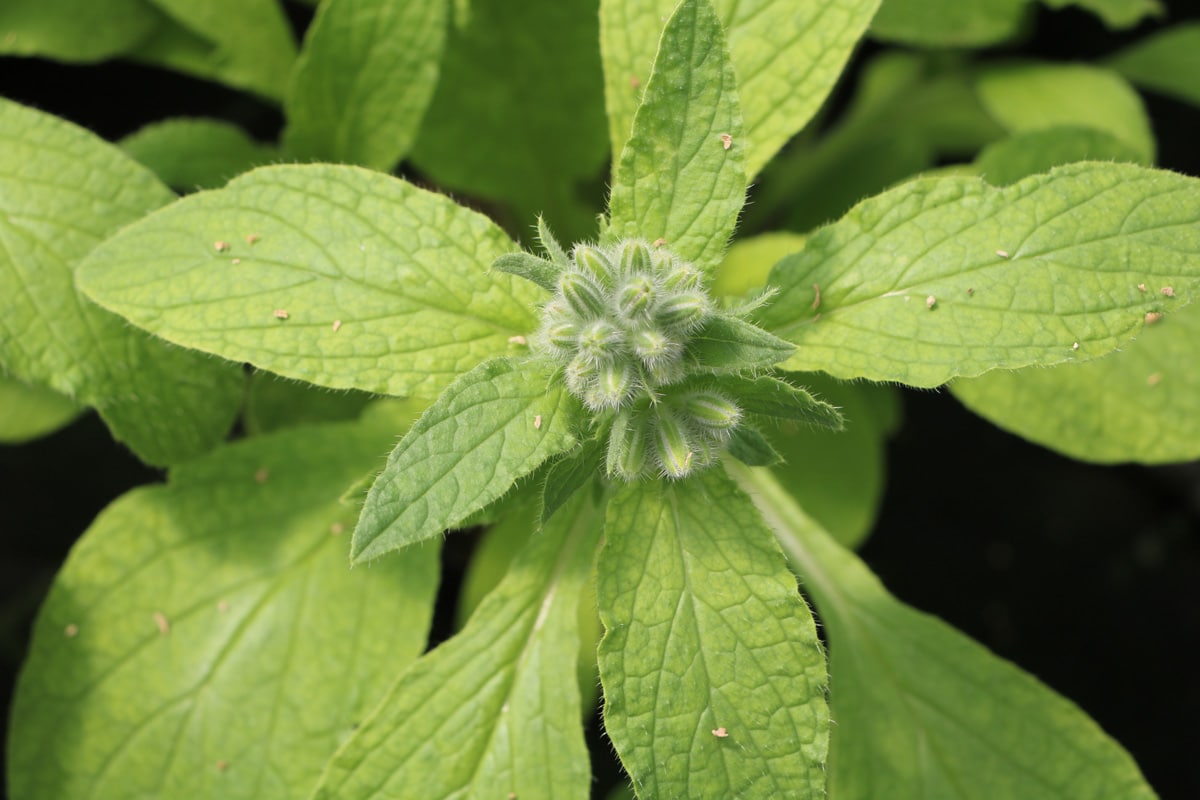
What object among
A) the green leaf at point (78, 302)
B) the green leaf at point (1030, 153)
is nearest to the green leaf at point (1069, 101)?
the green leaf at point (1030, 153)

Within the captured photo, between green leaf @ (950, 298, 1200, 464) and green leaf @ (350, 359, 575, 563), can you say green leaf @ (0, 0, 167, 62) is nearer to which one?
green leaf @ (350, 359, 575, 563)

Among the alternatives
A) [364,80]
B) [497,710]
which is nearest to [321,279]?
[364,80]

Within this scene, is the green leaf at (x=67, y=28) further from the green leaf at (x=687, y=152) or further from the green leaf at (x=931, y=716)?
the green leaf at (x=931, y=716)

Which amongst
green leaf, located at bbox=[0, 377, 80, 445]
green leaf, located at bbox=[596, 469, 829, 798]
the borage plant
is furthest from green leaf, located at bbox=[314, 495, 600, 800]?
green leaf, located at bbox=[0, 377, 80, 445]

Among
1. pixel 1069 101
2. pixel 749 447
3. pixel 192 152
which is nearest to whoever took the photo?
pixel 749 447

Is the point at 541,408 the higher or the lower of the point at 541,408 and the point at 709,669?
the higher

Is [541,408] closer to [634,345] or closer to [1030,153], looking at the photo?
[634,345]
